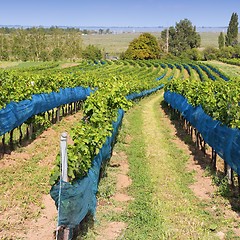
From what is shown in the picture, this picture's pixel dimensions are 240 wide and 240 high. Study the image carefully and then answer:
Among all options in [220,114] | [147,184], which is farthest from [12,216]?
[220,114]

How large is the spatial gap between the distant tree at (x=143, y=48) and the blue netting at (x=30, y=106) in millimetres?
79635

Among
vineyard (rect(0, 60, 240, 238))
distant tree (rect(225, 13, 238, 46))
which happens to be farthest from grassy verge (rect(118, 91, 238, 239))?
distant tree (rect(225, 13, 238, 46))

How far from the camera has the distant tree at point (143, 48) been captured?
9938 cm

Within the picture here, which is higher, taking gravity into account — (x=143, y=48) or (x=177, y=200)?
(x=143, y=48)

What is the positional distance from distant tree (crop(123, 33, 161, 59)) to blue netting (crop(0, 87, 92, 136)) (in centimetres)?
7963

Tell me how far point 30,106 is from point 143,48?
88.5 meters

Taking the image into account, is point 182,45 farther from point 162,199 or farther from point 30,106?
point 162,199

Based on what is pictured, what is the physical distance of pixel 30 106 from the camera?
14.0 meters

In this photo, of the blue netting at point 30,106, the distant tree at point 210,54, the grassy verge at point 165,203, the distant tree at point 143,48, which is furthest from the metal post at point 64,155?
A: the distant tree at point 210,54

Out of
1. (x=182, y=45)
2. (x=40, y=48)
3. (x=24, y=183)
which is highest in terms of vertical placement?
(x=182, y=45)

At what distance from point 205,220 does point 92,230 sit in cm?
233

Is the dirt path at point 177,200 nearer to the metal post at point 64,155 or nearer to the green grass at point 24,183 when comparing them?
the green grass at point 24,183

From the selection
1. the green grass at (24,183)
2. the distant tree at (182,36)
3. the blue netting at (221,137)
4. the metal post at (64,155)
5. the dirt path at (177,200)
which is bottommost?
the dirt path at (177,200)

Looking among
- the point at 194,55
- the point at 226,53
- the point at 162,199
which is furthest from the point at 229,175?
the point at 194,55
